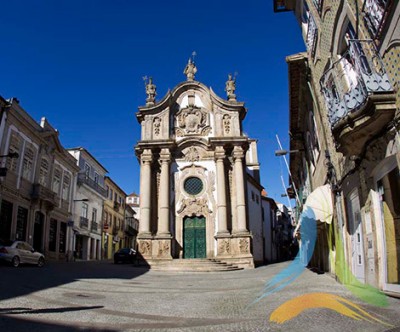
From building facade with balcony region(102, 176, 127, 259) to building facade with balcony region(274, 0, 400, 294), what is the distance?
3789 cm

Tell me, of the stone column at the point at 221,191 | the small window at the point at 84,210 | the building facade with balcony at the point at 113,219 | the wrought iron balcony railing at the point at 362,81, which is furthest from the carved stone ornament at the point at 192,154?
the building facade with balcony at the point at 113,219

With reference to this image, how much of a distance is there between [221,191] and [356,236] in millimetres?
16092

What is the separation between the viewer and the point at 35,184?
1125 inches

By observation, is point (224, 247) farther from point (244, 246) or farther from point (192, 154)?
point (192, 154)

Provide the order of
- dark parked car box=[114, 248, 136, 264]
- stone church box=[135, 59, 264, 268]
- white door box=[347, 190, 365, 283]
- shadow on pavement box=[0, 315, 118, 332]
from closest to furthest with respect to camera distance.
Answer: shadow on pavement box=[0, 315, 118, 332]
white door box=[347, 190, 365, 283]
stone church box=[135, 59, 264, 268]
dark parked car box=[114, 248, 136, 264]

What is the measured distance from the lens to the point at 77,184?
37.8 meters

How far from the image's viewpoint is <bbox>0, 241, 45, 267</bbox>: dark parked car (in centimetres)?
1808

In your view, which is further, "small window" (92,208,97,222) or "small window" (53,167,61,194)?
"small window" (92,208,97,222)

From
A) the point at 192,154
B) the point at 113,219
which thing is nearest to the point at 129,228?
the point at 113,219

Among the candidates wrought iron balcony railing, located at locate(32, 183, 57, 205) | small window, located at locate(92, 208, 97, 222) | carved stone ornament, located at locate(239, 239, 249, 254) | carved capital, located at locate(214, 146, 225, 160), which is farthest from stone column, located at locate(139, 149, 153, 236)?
small window, located at locate(92, 208, 97, 222)

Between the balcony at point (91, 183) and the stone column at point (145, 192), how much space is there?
44.6ft

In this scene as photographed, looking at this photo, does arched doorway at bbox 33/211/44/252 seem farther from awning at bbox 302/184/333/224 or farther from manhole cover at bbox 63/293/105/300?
awning at bbox 302/184/333/224

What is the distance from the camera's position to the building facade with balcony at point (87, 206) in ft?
125

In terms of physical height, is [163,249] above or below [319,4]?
below
